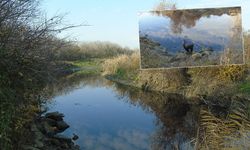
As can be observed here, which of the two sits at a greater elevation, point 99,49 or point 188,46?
point 188,46

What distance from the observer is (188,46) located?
1998 cm

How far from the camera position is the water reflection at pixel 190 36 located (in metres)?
19.7

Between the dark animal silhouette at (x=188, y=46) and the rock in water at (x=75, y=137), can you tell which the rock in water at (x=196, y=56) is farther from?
the rock in water at (x=75, y=137)

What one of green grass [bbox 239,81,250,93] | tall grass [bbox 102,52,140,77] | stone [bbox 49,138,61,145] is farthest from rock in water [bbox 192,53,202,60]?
stone [bbox 49,138,61,145]

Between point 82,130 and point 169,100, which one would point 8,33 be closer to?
point 82,130

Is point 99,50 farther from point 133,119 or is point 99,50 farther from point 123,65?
point 133,119

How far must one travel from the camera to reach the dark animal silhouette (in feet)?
65.3

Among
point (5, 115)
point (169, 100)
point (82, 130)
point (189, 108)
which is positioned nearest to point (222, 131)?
point (5, 115)

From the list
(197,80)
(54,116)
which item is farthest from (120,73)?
(54,116)

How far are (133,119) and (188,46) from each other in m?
5.05

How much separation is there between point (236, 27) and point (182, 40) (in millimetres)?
2431

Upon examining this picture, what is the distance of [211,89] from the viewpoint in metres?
18.9

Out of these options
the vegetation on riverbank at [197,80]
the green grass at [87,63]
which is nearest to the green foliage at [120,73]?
the vegetation on riverbank at [197,80]

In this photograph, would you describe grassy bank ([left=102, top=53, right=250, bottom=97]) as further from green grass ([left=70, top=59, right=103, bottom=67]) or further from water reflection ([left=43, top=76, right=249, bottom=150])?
green grass ([left=70, top=59, right=103, bottom=67])
